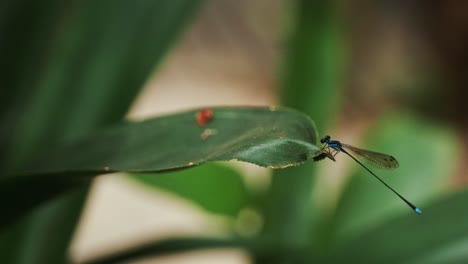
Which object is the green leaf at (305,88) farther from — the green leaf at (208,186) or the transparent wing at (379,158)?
the transparent wing at (379,158)

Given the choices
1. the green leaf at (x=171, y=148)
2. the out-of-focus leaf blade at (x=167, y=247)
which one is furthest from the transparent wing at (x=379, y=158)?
the out-of-focus leaf blade at (x=167, y=247)

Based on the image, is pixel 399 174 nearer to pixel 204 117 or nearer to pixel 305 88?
pixel 305 88

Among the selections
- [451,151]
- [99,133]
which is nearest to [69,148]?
[99,133]

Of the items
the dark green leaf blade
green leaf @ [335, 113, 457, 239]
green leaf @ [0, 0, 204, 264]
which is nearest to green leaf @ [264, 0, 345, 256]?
green leaf @ [335, 113, 457, 239]

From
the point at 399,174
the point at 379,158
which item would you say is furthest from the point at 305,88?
the point at 379,158

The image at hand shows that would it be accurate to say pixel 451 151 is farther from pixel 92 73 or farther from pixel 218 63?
pixel 218 63
